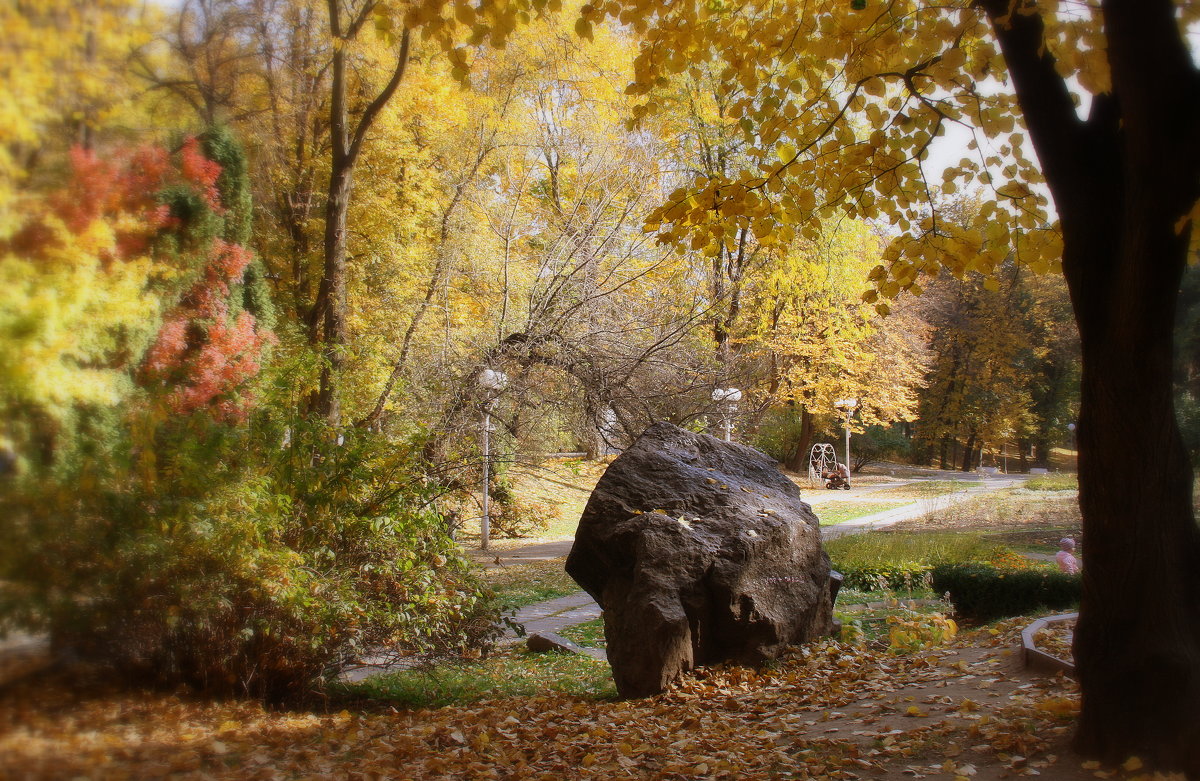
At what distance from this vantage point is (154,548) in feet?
11.5

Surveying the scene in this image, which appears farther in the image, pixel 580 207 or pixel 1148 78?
pixel 580 207

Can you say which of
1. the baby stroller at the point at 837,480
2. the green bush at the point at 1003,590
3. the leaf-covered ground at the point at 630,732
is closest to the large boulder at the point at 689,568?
the leaf-covered ground at the point at 630,732

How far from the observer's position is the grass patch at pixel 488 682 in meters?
5.73

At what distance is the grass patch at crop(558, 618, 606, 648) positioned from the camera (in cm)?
839

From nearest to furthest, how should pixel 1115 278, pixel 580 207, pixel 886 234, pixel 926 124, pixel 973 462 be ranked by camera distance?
pixel 1115 278 → pixel 926 124 → pixel 580 207 → pixel 886 234 → pixel 973 462

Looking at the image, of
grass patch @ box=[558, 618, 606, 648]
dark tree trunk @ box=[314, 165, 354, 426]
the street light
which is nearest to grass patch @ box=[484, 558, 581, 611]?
grass patch @ box=[558, 618, 606, 648]

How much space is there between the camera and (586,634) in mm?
8781

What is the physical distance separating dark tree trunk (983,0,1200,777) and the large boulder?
2.69 meters

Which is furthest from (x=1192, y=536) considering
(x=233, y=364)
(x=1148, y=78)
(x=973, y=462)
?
(x=973, y=462)

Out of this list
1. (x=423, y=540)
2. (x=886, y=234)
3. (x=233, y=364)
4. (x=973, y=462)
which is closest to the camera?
(x=233, y=364)

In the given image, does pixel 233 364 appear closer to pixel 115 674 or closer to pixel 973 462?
pixel 115 674

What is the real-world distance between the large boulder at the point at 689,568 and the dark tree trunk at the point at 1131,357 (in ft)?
8.81

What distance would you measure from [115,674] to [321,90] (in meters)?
7.74

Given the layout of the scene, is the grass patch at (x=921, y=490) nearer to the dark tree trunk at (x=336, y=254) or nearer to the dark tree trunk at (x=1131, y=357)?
the dark tree trunk at (x=336, y=254)
